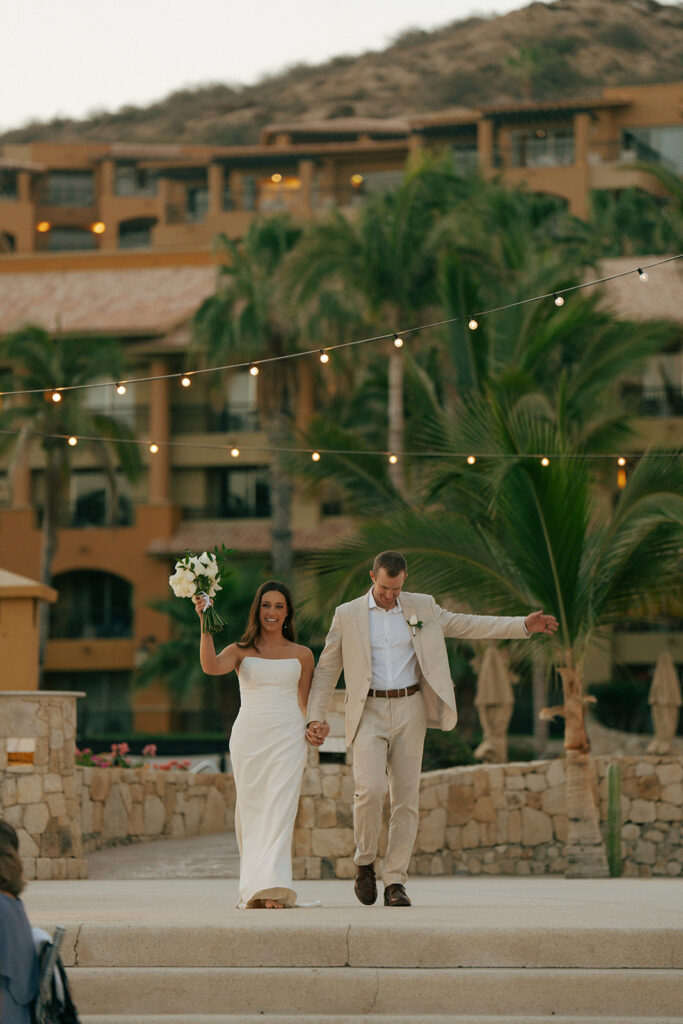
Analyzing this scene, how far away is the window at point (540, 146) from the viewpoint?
68000 mm

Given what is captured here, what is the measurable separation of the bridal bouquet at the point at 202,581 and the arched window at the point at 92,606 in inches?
1443

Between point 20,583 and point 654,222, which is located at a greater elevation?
point 654,222

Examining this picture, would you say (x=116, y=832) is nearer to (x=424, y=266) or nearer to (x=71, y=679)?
(x=424, y=266)

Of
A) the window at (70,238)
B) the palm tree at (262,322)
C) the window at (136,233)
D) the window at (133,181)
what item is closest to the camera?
the palm tree at (262,322)

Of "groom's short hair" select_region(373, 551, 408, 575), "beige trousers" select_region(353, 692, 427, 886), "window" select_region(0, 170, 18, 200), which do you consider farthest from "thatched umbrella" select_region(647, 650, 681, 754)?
"window" select_region(0, 170, 18, 200)

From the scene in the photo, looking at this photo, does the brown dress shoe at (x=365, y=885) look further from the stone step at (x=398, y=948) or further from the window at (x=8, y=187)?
the window at (x=8, y=187)

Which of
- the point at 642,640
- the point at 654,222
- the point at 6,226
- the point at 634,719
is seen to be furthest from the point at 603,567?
the point at 6,226

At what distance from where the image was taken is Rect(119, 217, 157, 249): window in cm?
7869

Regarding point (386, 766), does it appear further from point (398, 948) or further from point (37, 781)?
point (37, 781)

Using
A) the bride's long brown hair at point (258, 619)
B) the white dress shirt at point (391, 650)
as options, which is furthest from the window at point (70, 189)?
the white dress shirt at point (391, 650)

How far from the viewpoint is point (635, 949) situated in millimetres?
7102

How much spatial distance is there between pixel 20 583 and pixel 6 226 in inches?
2468

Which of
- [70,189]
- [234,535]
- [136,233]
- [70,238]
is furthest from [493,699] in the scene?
[70,189]

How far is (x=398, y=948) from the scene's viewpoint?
7.11 metres
